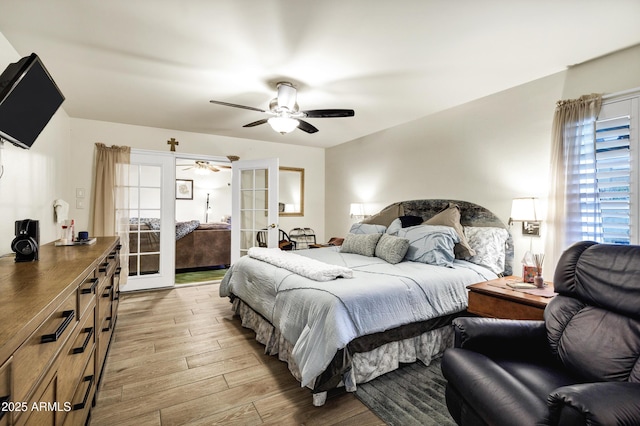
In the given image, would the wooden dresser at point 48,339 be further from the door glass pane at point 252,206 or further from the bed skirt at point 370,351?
the door glass pane at point 252,206

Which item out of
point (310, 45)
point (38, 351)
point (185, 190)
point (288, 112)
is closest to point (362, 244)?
point (288, 112)

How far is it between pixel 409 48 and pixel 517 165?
1.66 meters

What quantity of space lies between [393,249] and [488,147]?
Result: 60.9 inches

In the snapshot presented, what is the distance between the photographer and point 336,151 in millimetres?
5723

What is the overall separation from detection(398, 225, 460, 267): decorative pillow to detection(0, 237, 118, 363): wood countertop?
262 cm

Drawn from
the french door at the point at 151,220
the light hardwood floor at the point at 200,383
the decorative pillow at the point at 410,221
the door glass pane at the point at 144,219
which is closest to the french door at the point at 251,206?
the french door at the point at 151,220

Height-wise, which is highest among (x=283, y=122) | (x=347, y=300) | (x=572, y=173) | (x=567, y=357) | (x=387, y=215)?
(x=283, y=122)

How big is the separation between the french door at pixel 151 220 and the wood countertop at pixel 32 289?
9.21 ft

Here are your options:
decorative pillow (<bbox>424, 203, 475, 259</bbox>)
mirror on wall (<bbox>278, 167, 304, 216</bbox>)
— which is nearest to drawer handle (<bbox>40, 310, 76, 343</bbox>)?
decorative pillow (<bbox>424, 203, 475, 259</bbox>)

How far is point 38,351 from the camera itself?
2.88ft

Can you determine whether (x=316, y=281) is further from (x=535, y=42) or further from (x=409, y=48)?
(x=535, y=42)

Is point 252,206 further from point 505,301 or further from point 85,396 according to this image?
point 505,301

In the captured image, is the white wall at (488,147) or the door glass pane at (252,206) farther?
the door glass pane at (252,206)

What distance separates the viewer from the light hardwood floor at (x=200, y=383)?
5.89 ft
